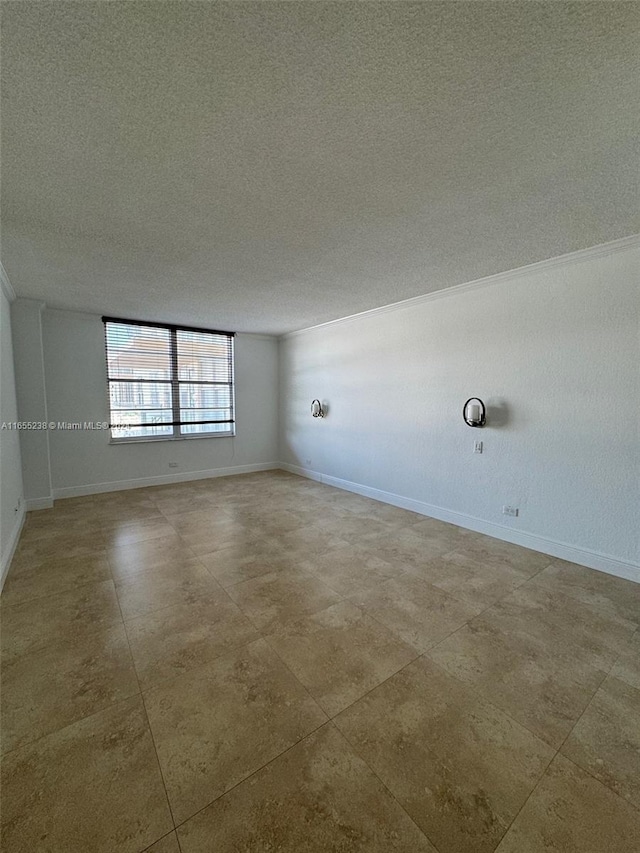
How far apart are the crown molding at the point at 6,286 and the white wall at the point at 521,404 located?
398 centimetres

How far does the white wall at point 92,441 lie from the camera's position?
4.70 meters

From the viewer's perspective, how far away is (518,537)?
334 centimetres

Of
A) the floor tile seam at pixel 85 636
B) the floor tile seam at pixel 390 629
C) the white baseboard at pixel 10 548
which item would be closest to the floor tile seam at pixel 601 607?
the floor tile seam at pixel 390 629

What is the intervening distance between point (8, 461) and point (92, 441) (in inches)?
68.3

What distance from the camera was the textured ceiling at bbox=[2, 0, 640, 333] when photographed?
108cm

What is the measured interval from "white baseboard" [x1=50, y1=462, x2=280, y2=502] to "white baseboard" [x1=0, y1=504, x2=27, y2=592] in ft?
3.13

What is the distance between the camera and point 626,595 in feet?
8.21

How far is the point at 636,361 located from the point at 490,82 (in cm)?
240

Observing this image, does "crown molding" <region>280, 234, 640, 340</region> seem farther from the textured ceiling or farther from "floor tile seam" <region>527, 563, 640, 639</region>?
"floor tile seam" <region>527, 563, 640, 639</region>

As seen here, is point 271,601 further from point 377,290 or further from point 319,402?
point 319,402

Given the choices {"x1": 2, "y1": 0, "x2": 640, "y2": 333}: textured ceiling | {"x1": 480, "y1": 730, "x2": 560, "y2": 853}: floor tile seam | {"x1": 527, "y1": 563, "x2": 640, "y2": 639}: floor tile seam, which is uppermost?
{"x1": 2, "y1": 0, "x2": 640, "y2": 333}: textured ceiling

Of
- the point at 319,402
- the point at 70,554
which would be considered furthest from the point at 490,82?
the point at 319,402

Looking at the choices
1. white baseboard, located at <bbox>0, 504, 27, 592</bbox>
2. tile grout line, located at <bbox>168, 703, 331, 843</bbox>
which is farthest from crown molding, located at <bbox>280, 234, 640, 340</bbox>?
white baseboard, located at <bbox>0, 504, 27, 592</bbox>

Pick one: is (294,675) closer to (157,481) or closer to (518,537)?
(518,537)
